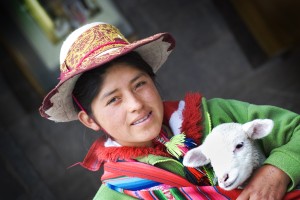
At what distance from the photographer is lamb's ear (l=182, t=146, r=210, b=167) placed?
1.73 meters

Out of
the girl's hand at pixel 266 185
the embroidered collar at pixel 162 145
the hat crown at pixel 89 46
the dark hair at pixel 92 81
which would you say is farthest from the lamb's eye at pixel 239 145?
the hat crown at pixel 89 46

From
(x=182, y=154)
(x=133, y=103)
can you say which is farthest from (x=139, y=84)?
(x=182, y=154)

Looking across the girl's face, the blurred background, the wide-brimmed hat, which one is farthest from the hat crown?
the blurred background

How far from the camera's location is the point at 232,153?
1620 mm

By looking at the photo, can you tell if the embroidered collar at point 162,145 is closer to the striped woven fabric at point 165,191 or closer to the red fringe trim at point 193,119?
the red fringe trim at point 193,119

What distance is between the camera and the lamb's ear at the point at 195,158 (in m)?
1.73

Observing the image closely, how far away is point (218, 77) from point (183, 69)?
1.77 ft

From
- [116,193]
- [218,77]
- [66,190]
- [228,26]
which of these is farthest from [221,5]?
[116,193]

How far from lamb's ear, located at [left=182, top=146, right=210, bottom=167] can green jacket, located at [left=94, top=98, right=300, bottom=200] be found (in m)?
0.11

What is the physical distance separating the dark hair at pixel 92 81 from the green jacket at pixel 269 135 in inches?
14.7

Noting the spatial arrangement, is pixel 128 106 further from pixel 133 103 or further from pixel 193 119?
pixel 193 119

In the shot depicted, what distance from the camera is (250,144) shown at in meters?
1.70

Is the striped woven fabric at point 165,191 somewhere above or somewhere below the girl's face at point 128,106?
below

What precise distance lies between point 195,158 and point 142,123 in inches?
11.2
